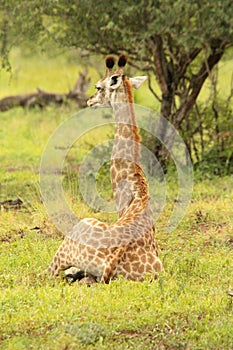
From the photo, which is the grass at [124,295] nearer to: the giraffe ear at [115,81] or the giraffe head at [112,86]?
the giraffe head at [112,86]

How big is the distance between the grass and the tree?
2.41 m

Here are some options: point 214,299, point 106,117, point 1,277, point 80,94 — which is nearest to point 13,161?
point 106,117

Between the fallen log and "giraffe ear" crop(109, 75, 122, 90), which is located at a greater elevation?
the fallen log

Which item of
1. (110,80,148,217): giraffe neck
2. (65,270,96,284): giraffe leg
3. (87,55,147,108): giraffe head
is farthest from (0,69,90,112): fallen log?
(65,270,96,284): giraffe leg

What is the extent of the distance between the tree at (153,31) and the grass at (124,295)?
241 cm

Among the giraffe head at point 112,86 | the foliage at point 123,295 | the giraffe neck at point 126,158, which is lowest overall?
the foliage at point 123,295

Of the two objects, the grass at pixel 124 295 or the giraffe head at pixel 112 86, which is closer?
the grass at pixel 124 295

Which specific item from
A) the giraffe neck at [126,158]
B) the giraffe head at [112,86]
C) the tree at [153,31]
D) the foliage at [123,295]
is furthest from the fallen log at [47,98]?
the giraffe neck at [126,158]

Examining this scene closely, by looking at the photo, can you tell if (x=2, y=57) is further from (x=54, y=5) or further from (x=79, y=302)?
(x=79, y=302)

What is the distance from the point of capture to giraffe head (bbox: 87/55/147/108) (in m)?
7.98

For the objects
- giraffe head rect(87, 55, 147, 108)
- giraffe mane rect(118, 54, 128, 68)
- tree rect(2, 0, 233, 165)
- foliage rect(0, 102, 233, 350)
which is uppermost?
tree rect(2, 0, 233, 165)

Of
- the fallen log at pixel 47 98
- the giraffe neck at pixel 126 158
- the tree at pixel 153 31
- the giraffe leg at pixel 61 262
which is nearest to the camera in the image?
the giraffe leg at pixel 61 262

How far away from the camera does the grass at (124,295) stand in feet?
18.4

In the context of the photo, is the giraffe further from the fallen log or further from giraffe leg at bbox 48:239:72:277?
the fallen log
